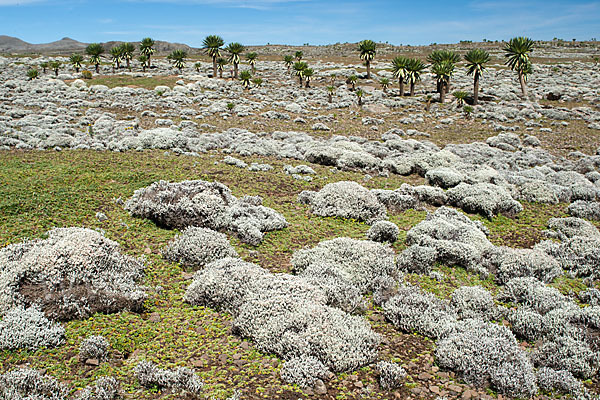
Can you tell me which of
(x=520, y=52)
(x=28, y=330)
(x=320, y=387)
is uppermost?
(x=520, y=52)

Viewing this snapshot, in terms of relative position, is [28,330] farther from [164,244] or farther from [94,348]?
[164,244]

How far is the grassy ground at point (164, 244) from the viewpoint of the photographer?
5.31 metres

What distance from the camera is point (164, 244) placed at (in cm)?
913

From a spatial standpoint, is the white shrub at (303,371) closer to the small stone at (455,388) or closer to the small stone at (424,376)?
the small stone at (424,376)

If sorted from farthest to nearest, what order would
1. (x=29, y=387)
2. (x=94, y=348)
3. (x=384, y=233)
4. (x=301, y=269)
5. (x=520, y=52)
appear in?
(x=520, y=52)
(x=384, y=233)
(x=301, y=269)
(x=94, y=348)
(x=29, y=387)

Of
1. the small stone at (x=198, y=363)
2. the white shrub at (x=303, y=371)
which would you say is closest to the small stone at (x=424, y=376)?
the white shrub at (x=303, y=371)

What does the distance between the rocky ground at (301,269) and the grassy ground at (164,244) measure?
4 cm

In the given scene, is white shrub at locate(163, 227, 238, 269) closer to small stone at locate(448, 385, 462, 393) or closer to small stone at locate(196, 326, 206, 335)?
small stone at locate(196, 326, 206, 335)

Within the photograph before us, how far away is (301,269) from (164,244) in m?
3.51

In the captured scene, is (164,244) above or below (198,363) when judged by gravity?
above

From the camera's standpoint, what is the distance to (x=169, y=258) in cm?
848

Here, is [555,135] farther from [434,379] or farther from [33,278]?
[33,278]

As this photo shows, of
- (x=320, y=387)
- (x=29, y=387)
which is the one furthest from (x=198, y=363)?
(x=29, y=387)

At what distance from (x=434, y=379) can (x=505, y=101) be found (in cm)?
4779
